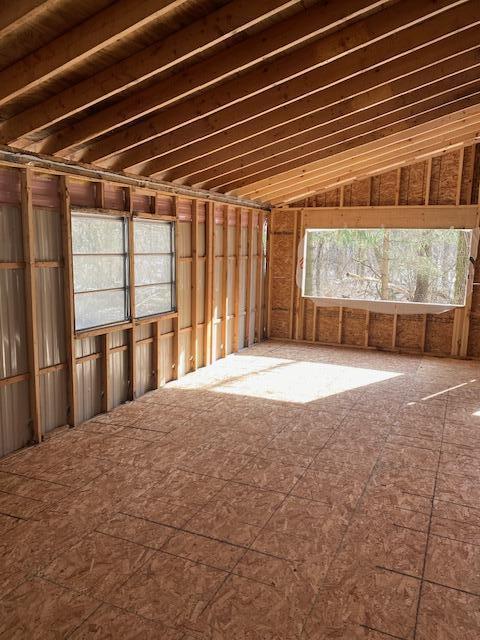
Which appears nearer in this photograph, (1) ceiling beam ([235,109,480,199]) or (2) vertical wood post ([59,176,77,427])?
(2) vertical wood post ([59,176,77,427])

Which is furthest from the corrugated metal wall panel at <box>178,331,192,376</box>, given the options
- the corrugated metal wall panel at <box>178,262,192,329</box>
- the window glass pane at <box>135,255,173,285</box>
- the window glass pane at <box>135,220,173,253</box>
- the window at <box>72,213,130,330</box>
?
the window at <box>72,213,130,330</box>

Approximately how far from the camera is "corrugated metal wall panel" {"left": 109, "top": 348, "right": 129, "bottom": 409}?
639 cm

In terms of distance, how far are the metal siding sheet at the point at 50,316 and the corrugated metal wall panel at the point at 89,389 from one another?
1.37 ft

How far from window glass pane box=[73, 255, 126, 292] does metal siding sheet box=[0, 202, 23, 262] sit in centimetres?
79

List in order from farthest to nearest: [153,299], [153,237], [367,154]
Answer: [367,154], [153,299], [153,237]

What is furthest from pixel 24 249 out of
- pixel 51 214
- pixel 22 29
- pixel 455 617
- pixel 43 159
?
pixel 455 617

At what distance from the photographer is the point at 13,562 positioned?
325 centimetres

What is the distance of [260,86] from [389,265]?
12647 millimetres

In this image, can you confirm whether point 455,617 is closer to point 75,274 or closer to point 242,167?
point 75,274

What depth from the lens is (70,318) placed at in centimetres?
548

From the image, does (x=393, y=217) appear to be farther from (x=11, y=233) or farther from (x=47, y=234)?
(x=11, y=233)

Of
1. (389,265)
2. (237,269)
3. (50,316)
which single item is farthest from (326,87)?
(389,265)

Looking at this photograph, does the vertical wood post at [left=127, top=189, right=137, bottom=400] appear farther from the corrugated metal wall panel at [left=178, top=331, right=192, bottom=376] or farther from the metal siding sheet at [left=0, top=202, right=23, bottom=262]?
the metal siding sheet at [left=0, top=202, right=23, bottom=262]

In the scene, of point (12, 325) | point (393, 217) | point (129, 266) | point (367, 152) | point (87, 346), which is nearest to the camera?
point (12, 325)
